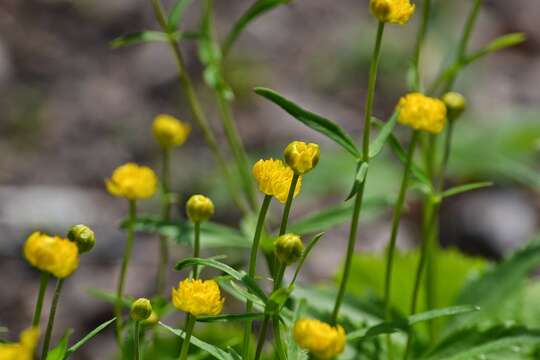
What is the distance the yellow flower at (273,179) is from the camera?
3.56 ft

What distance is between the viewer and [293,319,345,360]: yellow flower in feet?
3.02

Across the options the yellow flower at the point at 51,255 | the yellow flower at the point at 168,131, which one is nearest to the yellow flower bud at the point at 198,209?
the yellow flower at the point at 51,255

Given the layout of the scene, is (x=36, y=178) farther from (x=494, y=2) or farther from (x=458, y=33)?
(x=494, y=2)

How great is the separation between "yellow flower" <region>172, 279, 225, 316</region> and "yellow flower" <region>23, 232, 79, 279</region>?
0.13m

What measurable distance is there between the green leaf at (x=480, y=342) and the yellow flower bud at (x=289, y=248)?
425mm

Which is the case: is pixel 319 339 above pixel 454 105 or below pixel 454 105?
below

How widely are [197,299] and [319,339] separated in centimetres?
16

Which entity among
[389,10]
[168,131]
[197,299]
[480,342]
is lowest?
[480,342]

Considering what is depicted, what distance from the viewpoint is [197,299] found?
1021 mm

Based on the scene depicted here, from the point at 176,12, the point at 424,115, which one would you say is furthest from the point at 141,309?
the point at 176,12

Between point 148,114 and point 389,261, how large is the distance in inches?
96.3

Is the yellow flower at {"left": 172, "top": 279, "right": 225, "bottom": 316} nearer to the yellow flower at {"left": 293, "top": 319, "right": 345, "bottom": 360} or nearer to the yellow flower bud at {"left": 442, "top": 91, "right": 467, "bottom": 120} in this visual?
the yellow flower at {"left": 293, "top": 319, "right": 345, "bottom": 360}

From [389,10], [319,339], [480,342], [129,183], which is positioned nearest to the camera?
[319,339]

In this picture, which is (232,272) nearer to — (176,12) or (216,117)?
(176,12)
